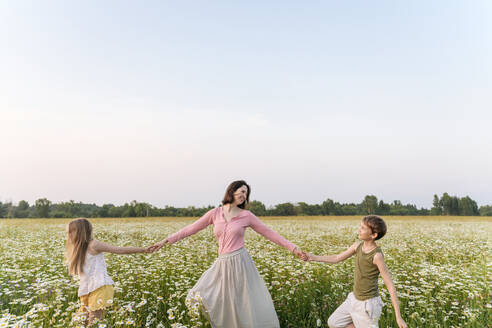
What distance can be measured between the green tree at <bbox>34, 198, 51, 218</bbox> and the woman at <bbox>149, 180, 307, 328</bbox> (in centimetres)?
7368

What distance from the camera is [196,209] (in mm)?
57094

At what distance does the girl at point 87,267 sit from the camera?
13.3ft

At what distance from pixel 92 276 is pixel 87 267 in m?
0.13

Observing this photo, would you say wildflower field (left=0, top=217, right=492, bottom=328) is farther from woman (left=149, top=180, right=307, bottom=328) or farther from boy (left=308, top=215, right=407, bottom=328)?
boy (left=308, top=215, right=407, bottom=328)

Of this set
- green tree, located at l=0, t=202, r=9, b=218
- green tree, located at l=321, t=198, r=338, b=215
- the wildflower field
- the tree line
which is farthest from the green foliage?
green tree, located at l=0, t=202, r=9, b=218

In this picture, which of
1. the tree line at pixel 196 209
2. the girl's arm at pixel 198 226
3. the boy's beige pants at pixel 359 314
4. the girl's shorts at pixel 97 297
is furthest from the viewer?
the tree line at pixel 196 209

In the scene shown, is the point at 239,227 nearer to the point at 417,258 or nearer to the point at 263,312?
the point at 263,312

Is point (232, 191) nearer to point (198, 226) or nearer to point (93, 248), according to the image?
point (198, 226)

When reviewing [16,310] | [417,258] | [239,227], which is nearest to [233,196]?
Result: [239,227]

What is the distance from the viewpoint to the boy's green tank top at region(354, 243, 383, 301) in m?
3.49

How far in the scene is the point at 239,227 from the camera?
4.36 meters

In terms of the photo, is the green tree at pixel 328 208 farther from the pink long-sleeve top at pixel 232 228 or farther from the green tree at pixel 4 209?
the green tree at pixel 4 209

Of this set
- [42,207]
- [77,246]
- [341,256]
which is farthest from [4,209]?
[341,256]

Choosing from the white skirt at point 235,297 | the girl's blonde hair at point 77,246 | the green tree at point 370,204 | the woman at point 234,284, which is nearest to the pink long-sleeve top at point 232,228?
the woman at point 234,284
